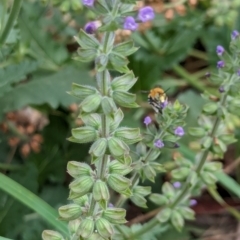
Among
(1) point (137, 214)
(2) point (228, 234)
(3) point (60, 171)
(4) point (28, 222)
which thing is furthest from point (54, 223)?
(2) point (228, 234)

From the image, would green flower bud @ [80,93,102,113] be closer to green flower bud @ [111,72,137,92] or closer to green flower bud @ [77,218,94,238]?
green flower bud @ [111,72,137,92]

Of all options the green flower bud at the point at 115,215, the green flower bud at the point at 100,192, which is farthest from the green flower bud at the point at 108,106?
the green flower bud at the point at 115,215

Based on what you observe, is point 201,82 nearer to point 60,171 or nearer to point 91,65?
point 91,65

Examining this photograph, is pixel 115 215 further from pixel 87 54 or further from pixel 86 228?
pixel 87 54

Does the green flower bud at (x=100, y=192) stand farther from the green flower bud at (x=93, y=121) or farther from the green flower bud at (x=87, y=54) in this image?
the green flower bud at (x=87, y=54)

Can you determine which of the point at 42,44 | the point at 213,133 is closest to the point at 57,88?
the point at 42,44

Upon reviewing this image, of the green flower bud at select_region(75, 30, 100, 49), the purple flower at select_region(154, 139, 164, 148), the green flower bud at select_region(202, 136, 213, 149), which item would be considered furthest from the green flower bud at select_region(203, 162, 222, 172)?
the green flower bud at select_region(75, 30, 100, 49)
